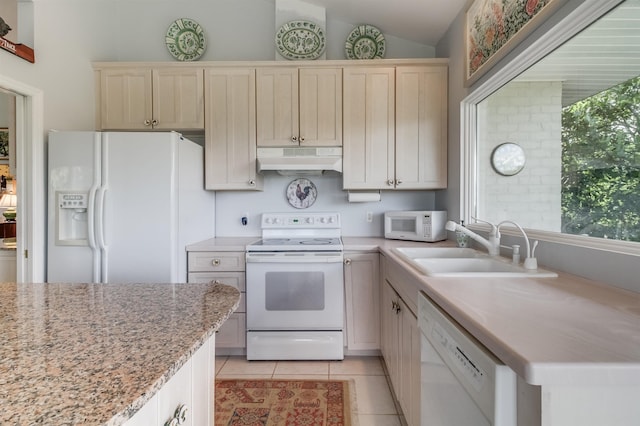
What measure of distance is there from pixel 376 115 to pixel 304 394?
2146 millimetres

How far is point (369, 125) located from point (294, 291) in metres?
1.48

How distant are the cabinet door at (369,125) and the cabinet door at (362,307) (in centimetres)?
71

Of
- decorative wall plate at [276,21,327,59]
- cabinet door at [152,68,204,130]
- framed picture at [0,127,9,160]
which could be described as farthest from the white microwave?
framed picture at [0,127,9,160]

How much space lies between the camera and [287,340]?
233cm

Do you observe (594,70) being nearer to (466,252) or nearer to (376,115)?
(466,252)

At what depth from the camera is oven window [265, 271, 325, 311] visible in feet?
7.64

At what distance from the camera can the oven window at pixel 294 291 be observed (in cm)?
233

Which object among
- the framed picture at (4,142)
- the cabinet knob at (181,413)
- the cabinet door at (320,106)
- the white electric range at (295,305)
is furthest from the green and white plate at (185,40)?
the cabinet knob at (181,413)

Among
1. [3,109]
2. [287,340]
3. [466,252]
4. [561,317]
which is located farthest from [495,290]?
[3,109]

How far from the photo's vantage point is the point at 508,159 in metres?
2.08

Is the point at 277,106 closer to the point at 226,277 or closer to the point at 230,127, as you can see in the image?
the point at 230,127

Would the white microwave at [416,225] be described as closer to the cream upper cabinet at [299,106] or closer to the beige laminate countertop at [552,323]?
the cream upper cabinet at [299,106]

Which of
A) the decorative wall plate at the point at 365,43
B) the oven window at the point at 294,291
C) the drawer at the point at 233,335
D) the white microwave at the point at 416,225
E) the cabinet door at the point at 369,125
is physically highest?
the decorative wall plate at the point at 365,43

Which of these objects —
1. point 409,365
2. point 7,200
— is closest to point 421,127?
point 409,365
